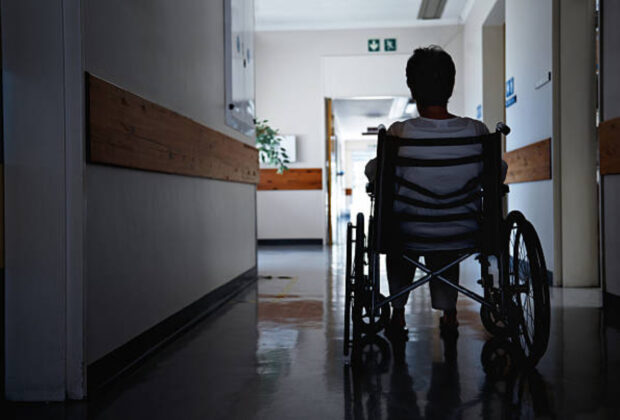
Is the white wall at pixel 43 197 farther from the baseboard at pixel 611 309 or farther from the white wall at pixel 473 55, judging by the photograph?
the white wall at pixel 473 55

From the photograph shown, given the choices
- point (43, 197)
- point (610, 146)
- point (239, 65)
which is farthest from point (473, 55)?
point (43, 197)

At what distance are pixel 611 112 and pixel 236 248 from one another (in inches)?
95.4

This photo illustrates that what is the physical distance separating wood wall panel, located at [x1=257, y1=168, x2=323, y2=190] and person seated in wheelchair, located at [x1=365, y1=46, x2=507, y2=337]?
573 centimetres

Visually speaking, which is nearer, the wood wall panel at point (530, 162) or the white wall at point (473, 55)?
the wood wall panel at point (530, 162)

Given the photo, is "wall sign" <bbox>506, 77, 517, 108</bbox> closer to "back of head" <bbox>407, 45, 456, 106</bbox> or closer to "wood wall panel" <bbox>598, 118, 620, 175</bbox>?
"wood wall panel" <bbox>598, 118, 620, 175</bbox>

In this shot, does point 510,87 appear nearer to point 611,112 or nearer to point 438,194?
point 611,112

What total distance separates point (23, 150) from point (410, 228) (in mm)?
1286

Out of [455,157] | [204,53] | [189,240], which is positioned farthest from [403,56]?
[455,157]

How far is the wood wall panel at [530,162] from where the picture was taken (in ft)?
13.7

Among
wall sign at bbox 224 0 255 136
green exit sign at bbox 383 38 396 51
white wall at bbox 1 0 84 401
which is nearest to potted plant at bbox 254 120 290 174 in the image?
green exit sign at bbox 383 38 396 51

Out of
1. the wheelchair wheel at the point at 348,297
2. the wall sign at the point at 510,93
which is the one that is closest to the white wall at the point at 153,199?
the wheelchair wheel at the point at 348,297

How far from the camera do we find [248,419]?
5.35 feet

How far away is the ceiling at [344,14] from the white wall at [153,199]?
3.97 meters

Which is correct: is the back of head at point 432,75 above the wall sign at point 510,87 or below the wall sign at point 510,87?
below
